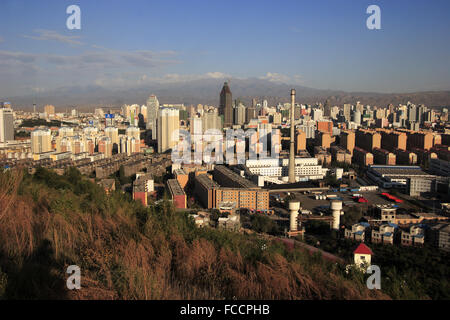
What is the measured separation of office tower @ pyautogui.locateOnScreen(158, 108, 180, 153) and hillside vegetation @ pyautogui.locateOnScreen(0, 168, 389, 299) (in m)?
11.2

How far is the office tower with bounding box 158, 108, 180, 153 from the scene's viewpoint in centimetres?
1354

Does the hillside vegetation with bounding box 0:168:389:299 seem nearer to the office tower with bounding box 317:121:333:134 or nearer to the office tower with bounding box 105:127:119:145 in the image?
the office tower with bounding box 105:127:119:145

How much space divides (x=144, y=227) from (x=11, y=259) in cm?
72

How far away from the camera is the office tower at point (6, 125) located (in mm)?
13906

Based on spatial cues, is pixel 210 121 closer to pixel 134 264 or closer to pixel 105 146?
pixel 105 146

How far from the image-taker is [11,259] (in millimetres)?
1768

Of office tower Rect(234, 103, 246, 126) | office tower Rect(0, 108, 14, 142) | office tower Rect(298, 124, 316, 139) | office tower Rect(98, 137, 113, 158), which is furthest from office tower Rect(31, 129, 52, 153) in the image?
office tower Rect(234, 103, 246, 126)

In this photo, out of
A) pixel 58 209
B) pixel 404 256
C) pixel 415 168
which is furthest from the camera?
pixel 415 168

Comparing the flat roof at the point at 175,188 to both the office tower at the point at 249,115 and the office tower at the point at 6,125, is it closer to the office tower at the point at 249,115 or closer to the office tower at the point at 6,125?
the office tower at the point at 6,125

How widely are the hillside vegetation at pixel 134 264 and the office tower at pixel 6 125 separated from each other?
43.4 feet

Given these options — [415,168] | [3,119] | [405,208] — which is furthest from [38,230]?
[3,119]

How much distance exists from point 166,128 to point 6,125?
585 cm

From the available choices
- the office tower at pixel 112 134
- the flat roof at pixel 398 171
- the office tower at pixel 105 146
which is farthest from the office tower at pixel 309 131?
the office tower at pixel 105 146
